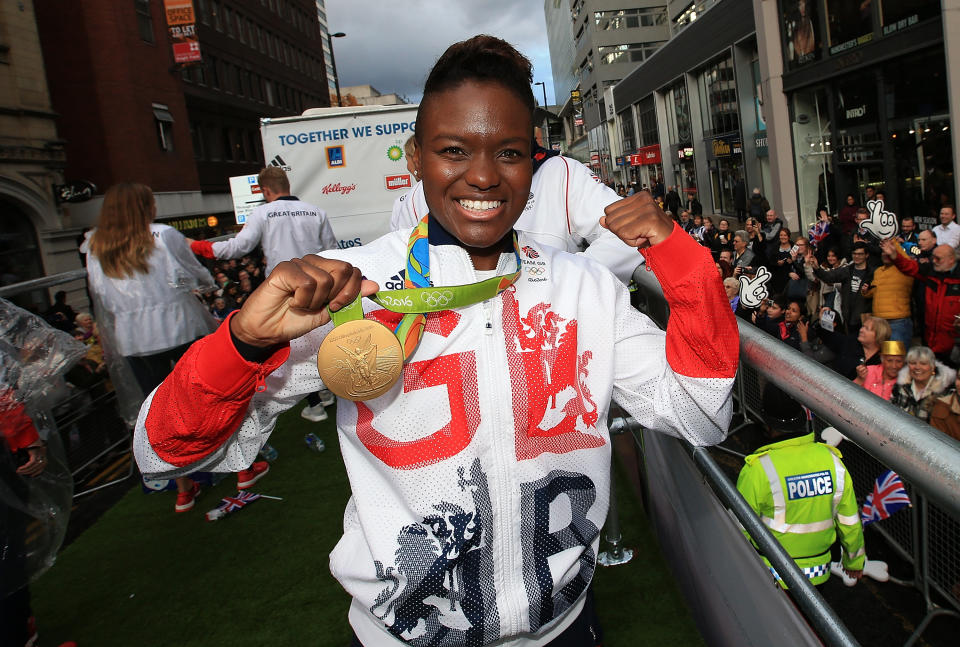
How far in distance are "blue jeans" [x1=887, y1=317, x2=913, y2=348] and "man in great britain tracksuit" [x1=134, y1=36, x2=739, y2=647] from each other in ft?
25.9

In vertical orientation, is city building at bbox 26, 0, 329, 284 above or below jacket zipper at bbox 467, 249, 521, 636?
above

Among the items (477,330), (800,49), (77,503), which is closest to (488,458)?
(477,330)

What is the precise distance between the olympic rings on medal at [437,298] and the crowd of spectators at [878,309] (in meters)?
3.82

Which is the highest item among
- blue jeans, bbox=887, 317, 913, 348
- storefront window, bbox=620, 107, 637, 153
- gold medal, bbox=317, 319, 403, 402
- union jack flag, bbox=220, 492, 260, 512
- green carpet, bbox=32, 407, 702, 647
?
storefront window, bbox=620, 107, 637, 153

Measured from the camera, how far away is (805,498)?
374cm

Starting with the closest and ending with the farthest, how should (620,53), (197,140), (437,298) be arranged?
(437,298), (197,140), (620,53)

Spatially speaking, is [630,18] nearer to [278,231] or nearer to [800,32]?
[800,32]

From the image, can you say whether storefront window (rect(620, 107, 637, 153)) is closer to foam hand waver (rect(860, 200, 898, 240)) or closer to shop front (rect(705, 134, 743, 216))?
shop front (rect(705, 134, 743, 216))

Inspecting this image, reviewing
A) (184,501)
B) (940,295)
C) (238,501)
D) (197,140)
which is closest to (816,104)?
(940,295)

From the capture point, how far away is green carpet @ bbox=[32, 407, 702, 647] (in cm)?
304

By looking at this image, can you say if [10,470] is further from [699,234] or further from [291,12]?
[291,12]

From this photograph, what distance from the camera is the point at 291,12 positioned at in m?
53.2

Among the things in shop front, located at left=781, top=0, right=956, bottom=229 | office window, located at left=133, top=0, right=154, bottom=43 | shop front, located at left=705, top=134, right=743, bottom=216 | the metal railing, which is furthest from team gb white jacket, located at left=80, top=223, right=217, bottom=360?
office window, located at left=133, top=0, right=154, bottom=43

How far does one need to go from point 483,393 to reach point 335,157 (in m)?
8.25
